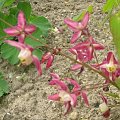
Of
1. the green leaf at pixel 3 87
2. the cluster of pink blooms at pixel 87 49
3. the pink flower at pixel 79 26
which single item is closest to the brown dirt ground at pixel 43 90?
the green leaf at pixel 3 87

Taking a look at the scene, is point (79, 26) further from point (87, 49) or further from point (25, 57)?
point (25, 57)

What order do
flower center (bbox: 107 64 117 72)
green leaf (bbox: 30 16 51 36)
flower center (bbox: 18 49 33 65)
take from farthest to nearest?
green leaf (bbox: 30 16 51 36), flower center (bbox: 107 64 117 72), flower center (bbox: 18 49 33 65)

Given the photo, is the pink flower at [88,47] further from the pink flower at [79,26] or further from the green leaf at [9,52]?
the green leaf at [9,52]

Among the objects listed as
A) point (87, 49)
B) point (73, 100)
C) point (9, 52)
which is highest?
point (87, 49)

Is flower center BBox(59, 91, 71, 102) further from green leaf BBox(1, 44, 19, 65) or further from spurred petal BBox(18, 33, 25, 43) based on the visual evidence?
green leaf BBox(1, 44, 19, 65)

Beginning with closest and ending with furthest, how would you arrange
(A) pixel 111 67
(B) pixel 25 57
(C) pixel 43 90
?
(B) pixel 25 57 < (A) pixel 111 67 < (C) pixel 43 90

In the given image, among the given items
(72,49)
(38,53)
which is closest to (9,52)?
(38,53)

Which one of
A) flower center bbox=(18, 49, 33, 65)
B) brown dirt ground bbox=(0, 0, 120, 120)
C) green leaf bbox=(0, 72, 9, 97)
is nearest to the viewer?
flower center bbox=(18, 49, 33, 65)

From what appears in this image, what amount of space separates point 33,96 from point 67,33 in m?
0.43

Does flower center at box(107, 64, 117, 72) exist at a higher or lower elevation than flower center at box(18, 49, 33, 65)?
lower

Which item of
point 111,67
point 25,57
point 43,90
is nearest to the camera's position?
point 25,57

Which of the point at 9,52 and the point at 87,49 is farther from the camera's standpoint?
the point at 9,52

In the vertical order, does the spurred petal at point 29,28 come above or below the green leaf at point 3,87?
above

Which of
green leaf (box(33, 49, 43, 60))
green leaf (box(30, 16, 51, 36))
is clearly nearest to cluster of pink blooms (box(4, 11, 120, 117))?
green leaf (box(33, 49, 43, 60))
